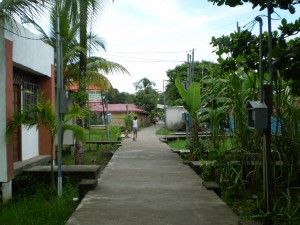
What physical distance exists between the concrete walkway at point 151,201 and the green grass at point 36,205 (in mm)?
538

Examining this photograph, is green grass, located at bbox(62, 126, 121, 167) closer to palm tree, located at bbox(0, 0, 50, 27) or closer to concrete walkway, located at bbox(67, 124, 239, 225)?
concrete walkway, located at bbox(67, 124, 239, 225)

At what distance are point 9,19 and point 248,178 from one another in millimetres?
5621

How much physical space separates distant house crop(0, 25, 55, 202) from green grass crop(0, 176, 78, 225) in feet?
1.18

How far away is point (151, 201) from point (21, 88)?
18.8 feet

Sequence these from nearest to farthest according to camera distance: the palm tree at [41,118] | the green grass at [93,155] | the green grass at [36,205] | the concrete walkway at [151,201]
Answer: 1. the concrete walkway at [151,201]
2. the green grass at [36,205]
3. the palm tree at [41,118]
4. the green grass at [93,155]

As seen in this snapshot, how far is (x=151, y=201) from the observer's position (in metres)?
6.77

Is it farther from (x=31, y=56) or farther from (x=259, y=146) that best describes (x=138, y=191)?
(x=31, y=56)

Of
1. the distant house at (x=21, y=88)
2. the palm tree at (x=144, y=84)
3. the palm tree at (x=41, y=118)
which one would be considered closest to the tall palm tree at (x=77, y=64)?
the distant house at (x=21, y=88)

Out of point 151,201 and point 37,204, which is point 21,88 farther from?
point 151,201

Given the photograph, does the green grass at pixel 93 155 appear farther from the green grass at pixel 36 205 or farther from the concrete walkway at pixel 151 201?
the green grass at pixel 36 205

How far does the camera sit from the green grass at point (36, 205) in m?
6.71

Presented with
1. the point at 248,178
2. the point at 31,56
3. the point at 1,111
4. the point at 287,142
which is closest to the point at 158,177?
the point at 248,178

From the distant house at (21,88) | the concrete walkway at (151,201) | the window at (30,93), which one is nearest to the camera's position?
the concrete walkway at (151,201)

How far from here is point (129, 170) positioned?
1034 cm
